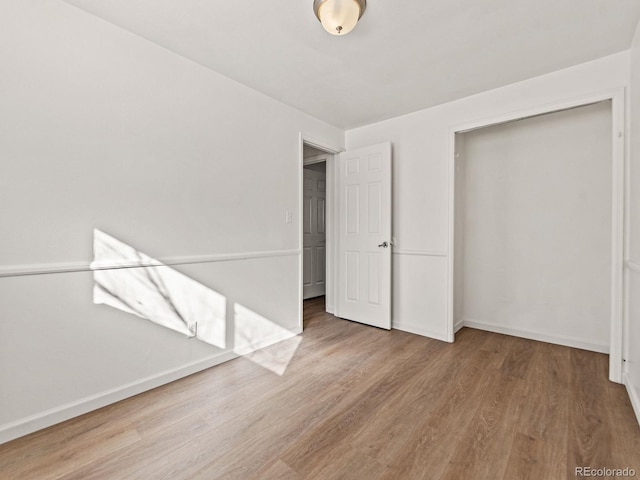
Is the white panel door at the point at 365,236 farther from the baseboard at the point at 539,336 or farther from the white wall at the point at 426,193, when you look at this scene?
the baseboard at the point at 539,336

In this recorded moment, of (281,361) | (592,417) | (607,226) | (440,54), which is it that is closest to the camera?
(592,417)

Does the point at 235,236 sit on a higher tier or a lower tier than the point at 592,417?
higher

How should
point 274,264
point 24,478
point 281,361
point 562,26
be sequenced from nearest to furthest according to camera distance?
point 24,478
point 562,26
point 281,361
point 274,264

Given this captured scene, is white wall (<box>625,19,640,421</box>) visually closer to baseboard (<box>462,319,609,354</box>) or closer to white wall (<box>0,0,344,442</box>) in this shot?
baseboard (<box>462,319,609,354</box>)

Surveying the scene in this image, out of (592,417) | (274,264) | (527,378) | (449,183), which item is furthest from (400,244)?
(592,417)

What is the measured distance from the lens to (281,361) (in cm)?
256

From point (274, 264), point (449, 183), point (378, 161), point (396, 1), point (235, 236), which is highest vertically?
point (396, 1)

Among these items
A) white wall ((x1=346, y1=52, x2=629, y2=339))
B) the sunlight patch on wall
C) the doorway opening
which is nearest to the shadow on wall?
the sunlight patch on wall

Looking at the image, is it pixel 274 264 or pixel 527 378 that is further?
pixel 274 264

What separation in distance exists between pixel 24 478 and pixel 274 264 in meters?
2.02

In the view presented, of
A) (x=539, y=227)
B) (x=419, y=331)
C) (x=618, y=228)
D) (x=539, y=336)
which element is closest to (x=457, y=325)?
(x=419, y=331)

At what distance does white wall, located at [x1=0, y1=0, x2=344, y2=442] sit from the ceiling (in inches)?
9.8

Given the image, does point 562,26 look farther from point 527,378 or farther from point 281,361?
point 281,361

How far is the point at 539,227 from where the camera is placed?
3.08m
